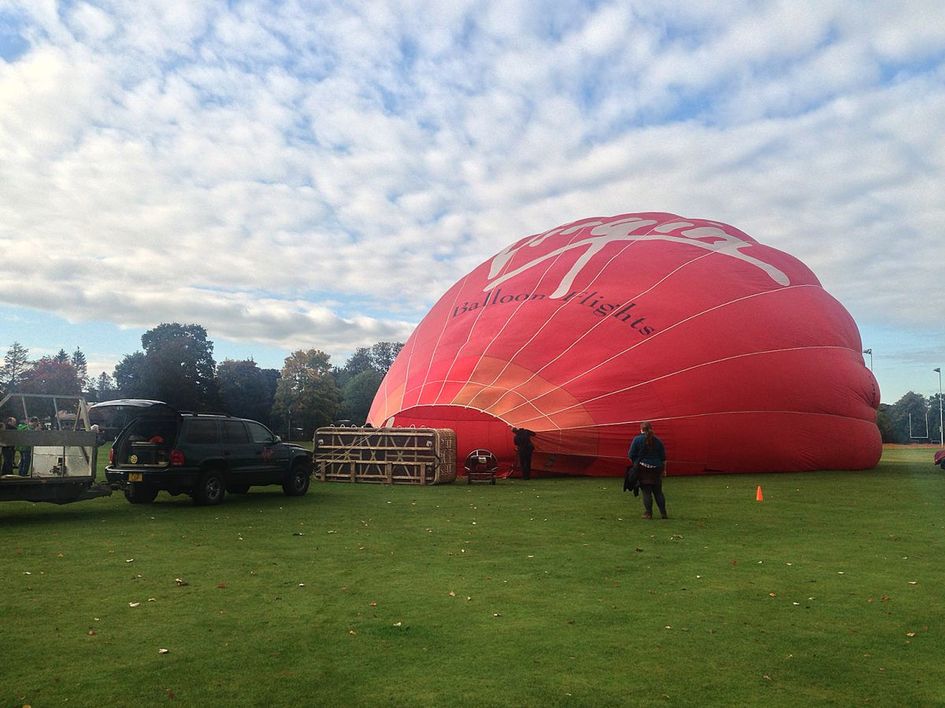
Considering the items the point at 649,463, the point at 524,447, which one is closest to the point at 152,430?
the point at 649,463

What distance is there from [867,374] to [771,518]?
13.1m

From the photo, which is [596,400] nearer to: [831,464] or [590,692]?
[831,464]

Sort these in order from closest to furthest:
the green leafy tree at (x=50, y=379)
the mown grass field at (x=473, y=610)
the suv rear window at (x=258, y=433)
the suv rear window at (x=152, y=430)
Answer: the mown grass field at (x=473, y=610), the suv rear window at (x=152, y=430), the suv rear window at (x=258, y=433), the green leafy tree at (x=50, y=379)

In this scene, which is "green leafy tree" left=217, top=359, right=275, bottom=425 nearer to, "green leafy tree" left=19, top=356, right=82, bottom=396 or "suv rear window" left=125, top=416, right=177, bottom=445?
"green leafy tree" left=19, top=356, right=82, bottom=396

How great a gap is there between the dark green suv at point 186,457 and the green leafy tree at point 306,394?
6772cm

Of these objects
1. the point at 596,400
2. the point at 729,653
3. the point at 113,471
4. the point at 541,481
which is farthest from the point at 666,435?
the point at 729,653

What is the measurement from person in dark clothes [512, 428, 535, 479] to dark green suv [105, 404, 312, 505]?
6.39 meters

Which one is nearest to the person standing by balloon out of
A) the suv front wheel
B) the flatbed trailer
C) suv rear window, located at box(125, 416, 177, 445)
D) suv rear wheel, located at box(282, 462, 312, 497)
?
suv rear wheel, located at box(282, 462, 312, 497)

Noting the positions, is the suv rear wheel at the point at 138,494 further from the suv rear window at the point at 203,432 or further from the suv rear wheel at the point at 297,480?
the suv rear wheel at the point at 297,480

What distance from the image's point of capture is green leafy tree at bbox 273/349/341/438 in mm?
86312

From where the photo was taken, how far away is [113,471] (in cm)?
1370

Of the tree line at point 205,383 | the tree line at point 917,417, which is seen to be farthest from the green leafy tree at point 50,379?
the tree line at point 917,417

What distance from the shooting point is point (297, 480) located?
16.0m

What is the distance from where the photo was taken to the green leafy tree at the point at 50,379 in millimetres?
79562
